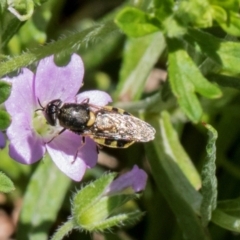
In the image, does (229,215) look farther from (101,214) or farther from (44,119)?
(44,119)

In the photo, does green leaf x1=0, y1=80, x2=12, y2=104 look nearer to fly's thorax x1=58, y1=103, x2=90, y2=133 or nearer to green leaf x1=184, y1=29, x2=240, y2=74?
fly's thorax x1=58, y1=103, x2=90, y2=133

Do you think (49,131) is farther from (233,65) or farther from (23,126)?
(233,65)

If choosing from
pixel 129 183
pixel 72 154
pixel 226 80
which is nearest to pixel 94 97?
pixel 72 154

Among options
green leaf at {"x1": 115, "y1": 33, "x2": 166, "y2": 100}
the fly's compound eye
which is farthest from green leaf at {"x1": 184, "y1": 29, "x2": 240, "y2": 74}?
green leaf at {"x1": 115, "y1": 33, "x2": 166, "y2": 100}

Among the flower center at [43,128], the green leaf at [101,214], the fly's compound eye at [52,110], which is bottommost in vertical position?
the green leaf at [101,214]

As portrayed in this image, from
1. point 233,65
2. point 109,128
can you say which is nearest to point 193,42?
point 233,65

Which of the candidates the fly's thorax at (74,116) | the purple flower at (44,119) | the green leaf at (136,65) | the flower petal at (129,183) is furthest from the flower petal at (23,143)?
the green leaf at (136,65)

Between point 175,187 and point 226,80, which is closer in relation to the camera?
point 226,80

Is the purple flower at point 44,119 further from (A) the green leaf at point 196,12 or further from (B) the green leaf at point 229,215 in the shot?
(B) the green leaf at point 229,215

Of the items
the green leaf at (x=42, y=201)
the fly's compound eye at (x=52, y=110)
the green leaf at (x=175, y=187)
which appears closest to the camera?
the fly's compound eye at (x=52, y=110)
